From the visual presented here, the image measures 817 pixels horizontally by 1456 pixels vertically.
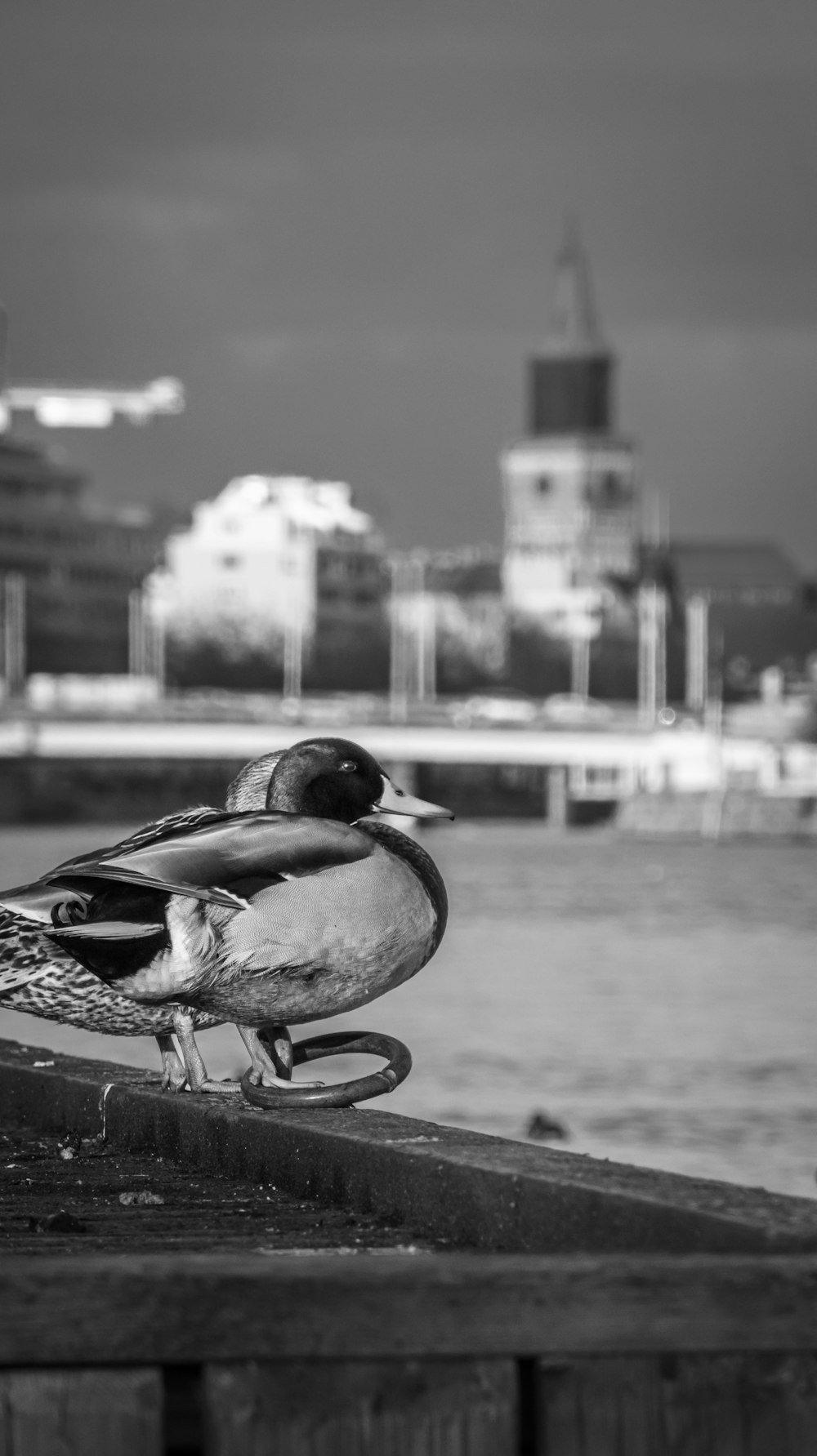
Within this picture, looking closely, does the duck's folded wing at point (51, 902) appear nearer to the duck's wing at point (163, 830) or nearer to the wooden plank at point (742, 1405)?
the duck's wing at point (163, 830)

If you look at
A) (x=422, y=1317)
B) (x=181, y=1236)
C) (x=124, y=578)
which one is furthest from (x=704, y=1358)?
(x=124, y=578)

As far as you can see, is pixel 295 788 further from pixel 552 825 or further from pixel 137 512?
pixel 137 512

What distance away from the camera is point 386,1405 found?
3578 mm

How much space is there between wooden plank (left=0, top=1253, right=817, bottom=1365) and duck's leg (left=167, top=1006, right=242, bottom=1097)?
243 centimetres

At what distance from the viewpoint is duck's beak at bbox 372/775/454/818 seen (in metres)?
6.25

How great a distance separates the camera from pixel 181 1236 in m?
4.85

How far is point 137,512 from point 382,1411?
166501 millimetres

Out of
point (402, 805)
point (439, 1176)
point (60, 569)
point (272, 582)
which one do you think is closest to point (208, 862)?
point (402, 805)

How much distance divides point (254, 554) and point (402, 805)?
163105 mm

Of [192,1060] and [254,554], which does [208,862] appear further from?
[254,554]

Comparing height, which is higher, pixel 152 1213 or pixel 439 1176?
pixel 439 1176

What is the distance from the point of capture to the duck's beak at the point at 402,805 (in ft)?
20.5

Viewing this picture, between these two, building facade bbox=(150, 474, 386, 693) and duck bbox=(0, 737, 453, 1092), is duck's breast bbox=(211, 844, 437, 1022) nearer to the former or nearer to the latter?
duck bbox=(0, 737, 453, 1092)

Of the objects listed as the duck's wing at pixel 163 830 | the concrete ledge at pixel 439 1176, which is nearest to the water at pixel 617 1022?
the concrete ledge at pixel 439 1176
